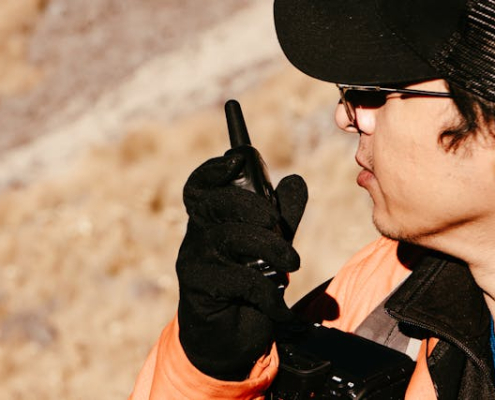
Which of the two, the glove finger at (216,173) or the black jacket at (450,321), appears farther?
the black jacket at (450,321)

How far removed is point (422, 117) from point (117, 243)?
7442 millimetres

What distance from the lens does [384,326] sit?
3348 millimetres

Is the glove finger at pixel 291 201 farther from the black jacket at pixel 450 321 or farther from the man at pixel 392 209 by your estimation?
the black jacket at pixel 450 321

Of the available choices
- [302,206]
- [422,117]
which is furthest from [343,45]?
[302,206]

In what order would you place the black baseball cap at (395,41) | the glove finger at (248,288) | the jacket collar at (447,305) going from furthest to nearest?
the jacket collar at (447,305) → the glove finger at (248,288) → the black baseball cap at (395,41)

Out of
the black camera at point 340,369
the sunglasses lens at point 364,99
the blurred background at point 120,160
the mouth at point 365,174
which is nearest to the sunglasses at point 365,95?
the sunglasses lens at point 364,99

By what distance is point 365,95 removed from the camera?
2951 mm

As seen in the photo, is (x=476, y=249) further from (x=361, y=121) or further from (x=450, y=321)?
(x=361, y=121)

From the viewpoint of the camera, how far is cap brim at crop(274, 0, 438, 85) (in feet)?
8.72

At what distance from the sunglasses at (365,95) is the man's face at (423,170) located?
2 cm

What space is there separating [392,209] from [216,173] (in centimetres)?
70

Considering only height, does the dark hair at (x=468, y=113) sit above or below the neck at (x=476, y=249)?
above

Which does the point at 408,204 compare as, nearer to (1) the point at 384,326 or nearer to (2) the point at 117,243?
(1) the point at 384,326

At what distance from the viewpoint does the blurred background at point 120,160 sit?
29.3 ft
